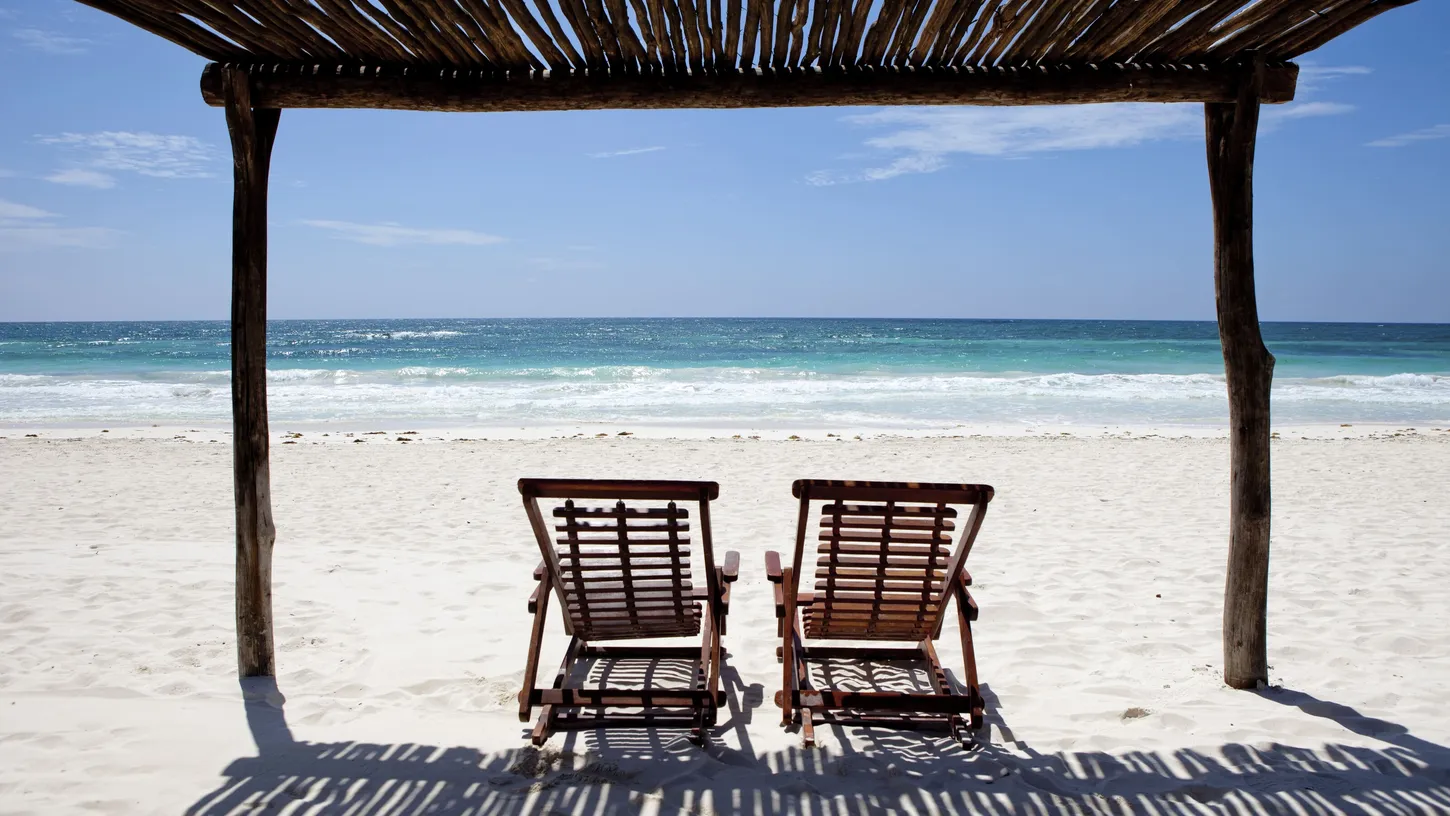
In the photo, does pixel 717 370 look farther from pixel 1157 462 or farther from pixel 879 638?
pixel 879 638

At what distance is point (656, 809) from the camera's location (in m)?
2.49

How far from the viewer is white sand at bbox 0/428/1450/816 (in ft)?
8.55

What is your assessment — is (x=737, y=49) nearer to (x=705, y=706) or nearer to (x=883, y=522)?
(x=883, y=522)

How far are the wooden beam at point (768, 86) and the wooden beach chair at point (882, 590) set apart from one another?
154cm

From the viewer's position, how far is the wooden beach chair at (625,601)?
2852mm

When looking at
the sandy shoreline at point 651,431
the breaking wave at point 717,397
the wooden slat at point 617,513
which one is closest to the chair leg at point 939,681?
the wooden slat at point 617,513

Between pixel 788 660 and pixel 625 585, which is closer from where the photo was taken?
pixel 788 660

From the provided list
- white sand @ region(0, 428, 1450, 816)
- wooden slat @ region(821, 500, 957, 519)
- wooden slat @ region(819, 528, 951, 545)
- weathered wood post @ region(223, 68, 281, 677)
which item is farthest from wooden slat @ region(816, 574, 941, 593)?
weathered wood post @ region(223, 68, 281, 677)

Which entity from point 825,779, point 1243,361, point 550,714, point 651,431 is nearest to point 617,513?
point 550,714

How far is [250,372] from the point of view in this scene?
330 centimetres

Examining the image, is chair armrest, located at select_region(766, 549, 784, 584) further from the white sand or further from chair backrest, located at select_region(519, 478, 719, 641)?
the white sand

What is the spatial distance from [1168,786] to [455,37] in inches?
139

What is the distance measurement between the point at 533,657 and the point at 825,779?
1.13 m

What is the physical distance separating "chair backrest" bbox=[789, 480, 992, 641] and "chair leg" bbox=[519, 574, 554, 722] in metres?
0.97
